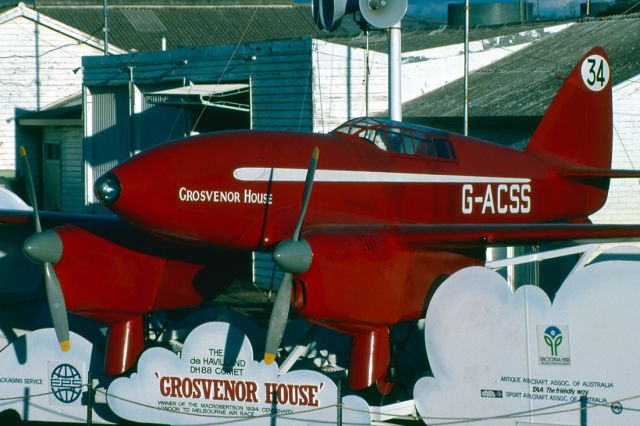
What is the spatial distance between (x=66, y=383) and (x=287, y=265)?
3509 mm

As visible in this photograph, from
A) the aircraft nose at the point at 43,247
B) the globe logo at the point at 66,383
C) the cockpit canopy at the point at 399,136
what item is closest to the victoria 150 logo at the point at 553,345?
the cockpit canopy at the point at 399,136

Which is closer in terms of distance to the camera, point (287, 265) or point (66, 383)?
point (287, 265)

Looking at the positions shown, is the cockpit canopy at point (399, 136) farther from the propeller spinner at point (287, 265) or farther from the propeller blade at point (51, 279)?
the propeller blade at point (51, 279)

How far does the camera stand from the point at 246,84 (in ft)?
75.5

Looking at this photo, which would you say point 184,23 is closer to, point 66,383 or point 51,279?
point 51,279

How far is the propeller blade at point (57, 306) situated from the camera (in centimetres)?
1179

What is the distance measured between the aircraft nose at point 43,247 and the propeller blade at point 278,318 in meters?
3.02

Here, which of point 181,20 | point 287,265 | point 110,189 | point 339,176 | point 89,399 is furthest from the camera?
point 181,20

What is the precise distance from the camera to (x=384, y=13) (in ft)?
57.9

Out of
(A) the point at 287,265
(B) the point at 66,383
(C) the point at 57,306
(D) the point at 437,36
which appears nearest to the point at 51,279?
(C) the point at 57,306

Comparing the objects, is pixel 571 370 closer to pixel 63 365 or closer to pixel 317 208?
pixel 317 208

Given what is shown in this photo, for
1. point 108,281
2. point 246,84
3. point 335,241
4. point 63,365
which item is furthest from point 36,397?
point 246,84

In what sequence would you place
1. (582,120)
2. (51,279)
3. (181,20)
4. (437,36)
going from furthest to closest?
(181,20), (437,36), (582,120), (51,279)

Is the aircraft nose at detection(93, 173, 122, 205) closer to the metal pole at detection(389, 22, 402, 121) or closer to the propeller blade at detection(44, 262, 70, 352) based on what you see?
the propeller blade at detection(44, 262, 70, 352)
